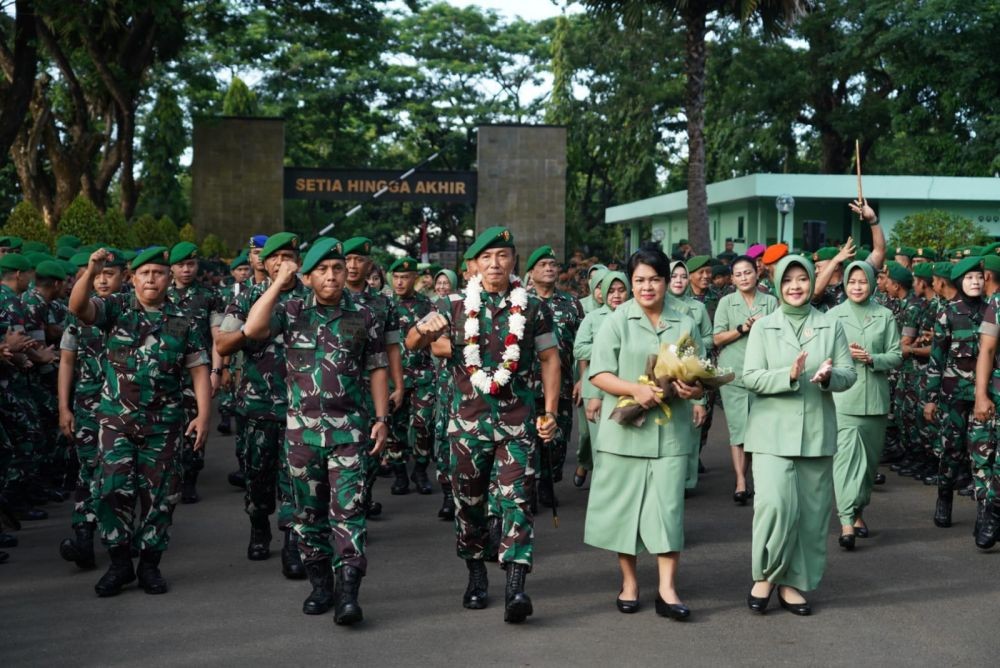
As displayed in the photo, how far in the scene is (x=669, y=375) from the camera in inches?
281

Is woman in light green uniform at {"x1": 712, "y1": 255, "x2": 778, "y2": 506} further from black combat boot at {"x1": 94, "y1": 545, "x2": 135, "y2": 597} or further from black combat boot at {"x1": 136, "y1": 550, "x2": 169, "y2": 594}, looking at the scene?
black combat boot at {"x1": 94, "y1": 545, "x2": 135, "y2": 597}

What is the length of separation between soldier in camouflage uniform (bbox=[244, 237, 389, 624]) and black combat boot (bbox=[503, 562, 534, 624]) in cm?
78

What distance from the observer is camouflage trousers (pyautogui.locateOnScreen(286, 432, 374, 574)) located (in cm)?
710

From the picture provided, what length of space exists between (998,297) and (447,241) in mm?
50561

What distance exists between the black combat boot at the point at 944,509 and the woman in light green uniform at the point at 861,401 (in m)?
0.82

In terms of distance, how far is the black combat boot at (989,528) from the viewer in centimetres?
907

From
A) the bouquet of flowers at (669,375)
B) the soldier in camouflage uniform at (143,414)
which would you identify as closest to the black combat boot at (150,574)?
the soldier in camouflage uniform at (143,414)

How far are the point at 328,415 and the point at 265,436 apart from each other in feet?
4.91

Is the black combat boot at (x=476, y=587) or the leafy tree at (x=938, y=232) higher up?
the leafy tree at (x=938, y=232)

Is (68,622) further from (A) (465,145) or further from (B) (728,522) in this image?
(A) (465,145)

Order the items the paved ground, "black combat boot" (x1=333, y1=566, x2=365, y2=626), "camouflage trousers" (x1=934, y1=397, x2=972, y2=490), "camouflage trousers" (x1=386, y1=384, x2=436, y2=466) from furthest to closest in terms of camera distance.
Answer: "camouflage trousers" (x1=386, y1=384, x2=436, y2=466) → "camouflage trousers" (x1=934, y1=397, x2=972, y2=490) → "black combat boot" (x1=333, y1=566, x2=365, y2=626) → the paved ground

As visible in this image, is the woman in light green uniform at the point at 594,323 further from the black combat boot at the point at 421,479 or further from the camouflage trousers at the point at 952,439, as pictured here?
the camouflage trousers at the point at 952,439

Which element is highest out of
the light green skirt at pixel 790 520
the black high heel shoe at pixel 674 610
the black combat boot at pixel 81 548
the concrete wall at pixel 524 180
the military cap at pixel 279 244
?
the concrete wall at pixel 524 180

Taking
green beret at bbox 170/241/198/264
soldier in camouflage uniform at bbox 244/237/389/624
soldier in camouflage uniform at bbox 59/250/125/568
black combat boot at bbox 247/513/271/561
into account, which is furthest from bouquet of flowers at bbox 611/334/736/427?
green beret at bbox 170/241/198/264
